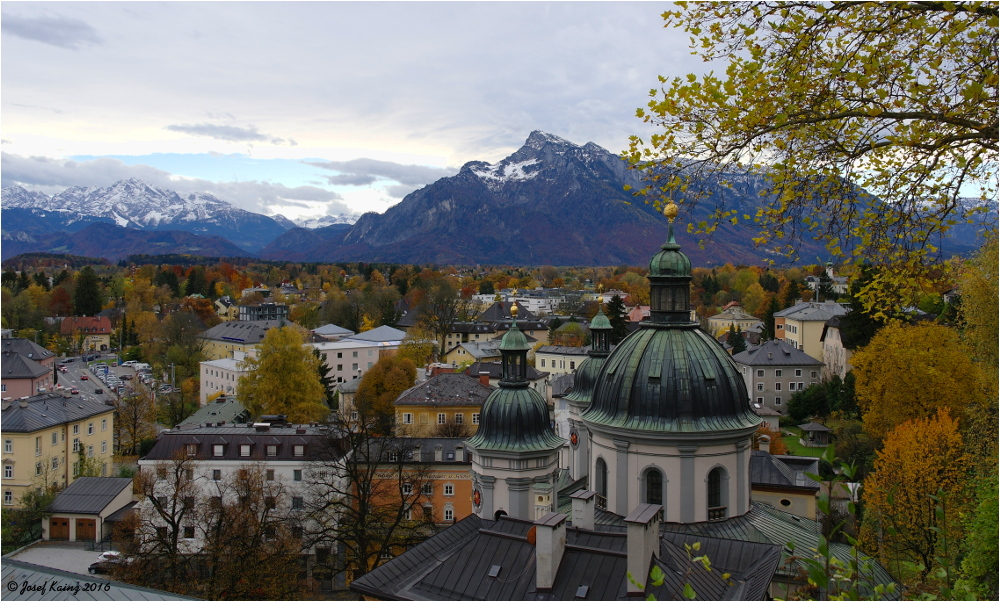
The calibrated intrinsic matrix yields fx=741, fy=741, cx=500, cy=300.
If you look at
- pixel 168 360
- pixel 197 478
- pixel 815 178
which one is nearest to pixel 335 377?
pixel 168 360

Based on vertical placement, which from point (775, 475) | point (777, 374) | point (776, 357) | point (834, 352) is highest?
point (834, 352)

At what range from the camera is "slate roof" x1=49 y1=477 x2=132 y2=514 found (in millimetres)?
40594

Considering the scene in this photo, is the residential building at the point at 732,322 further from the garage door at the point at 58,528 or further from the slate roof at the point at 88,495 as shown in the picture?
the garage door at the point at 58,528

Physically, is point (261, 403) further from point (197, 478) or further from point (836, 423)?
point (836, 423)

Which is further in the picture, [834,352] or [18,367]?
[834,352]

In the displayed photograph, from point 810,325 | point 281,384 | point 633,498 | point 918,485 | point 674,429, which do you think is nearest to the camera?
point 674,429

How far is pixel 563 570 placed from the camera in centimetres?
1703

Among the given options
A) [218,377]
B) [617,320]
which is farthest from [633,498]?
[218,377]

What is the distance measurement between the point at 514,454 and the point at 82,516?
93.0 feet

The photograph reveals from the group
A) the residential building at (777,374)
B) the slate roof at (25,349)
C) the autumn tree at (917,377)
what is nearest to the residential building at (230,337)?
the slate roof at (25,349)

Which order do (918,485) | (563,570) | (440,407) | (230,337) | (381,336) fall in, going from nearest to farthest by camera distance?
(563,570)
(918,485)
(440,407)
(381,336)
(230,337)

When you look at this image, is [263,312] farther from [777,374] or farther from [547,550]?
[547,550]

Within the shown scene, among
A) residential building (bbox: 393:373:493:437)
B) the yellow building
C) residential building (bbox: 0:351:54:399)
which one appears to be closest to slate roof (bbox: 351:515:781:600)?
residential building (bbox: 393:373:493:437)

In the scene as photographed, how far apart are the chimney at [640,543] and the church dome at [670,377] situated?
5313mm
